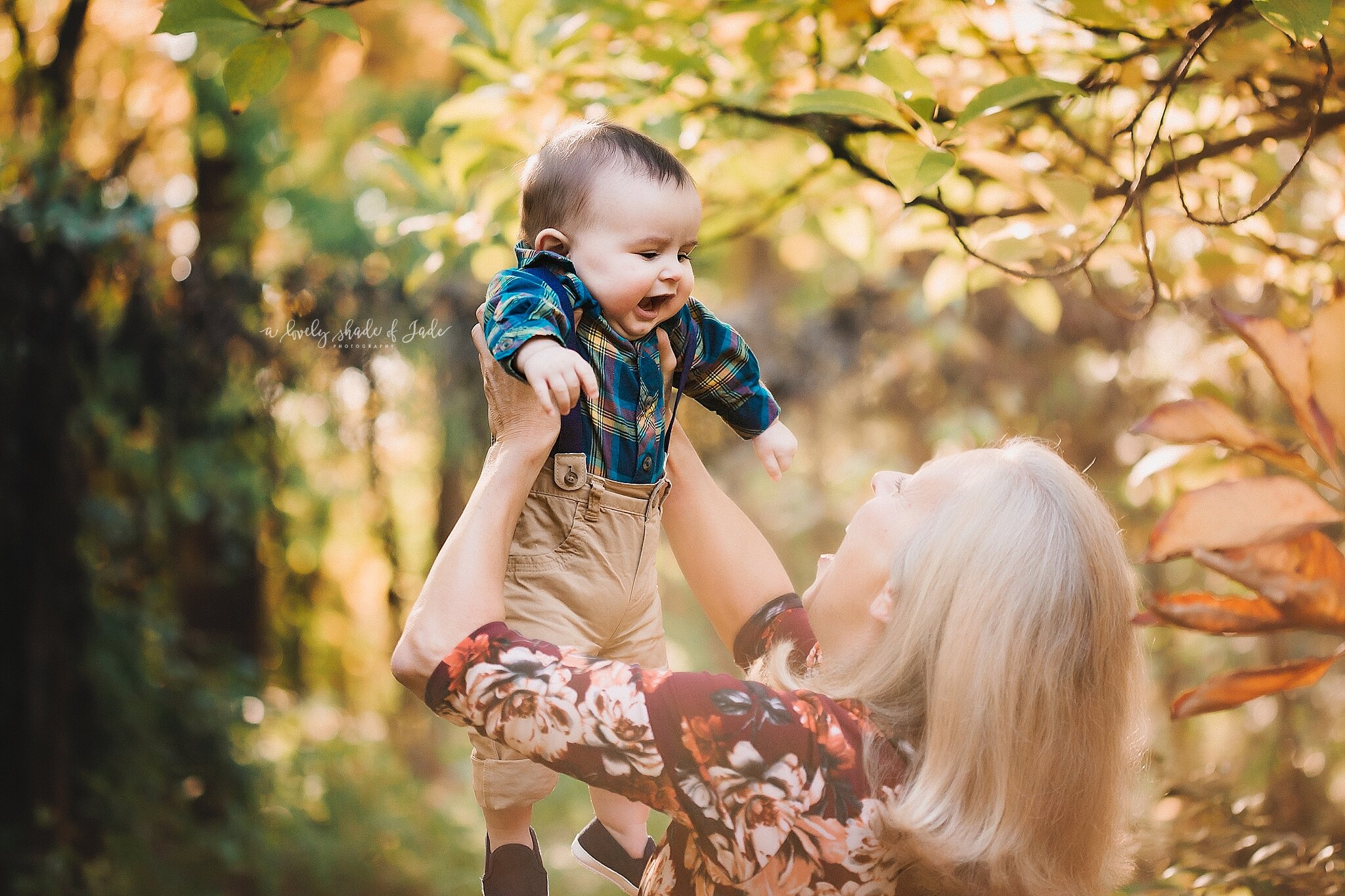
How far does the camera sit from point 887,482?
126cm

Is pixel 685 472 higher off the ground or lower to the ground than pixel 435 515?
higher

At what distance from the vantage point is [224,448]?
373cm

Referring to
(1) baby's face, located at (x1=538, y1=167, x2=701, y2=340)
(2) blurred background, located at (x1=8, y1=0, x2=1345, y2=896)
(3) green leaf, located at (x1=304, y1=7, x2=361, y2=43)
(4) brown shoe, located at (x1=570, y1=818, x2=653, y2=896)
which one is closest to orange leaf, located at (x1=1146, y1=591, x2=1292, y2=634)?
(2) blurred background, located at (x1=8, y1=0, x2=1345, y2=896)

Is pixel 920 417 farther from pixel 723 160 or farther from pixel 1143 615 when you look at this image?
pixel 1143 615

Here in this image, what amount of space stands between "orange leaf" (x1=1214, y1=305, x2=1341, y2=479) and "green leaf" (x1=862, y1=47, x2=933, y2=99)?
458 millimetres

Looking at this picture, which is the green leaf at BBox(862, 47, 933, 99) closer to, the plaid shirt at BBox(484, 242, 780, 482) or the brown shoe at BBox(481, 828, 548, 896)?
the plaid shirt at BBox(484, 242, 780, 482)

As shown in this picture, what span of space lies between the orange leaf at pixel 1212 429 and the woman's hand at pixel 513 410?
0.61 m

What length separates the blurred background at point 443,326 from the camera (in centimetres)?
152

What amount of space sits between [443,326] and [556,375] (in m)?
2.37

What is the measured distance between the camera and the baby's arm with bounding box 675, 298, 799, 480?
129cm

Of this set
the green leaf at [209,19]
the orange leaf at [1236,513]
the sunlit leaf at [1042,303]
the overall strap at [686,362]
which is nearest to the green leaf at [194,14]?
the green leaf at [209,19]

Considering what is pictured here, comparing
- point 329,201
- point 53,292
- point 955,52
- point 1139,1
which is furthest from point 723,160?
point 329,201

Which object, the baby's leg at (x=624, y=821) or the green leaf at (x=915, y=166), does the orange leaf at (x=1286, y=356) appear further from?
the baby's leg at (x=624, y=821)

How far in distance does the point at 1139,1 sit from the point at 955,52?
303 millimetres
